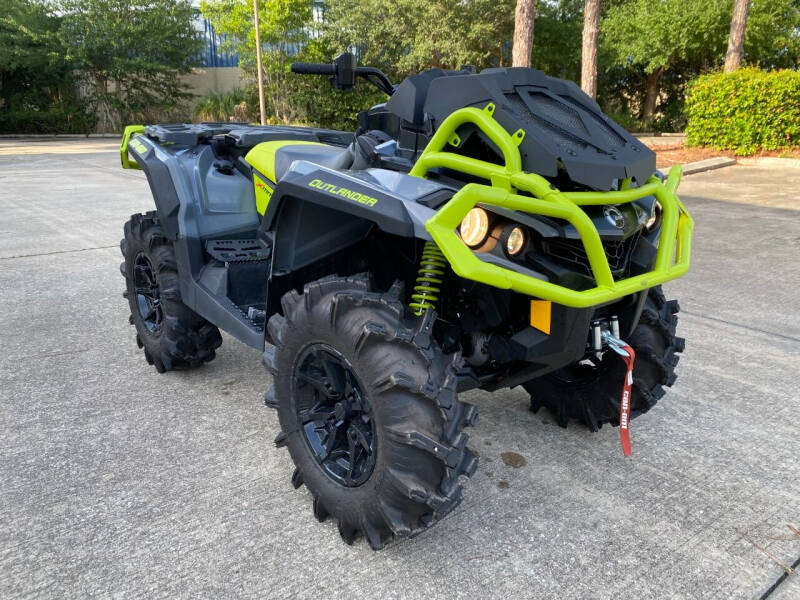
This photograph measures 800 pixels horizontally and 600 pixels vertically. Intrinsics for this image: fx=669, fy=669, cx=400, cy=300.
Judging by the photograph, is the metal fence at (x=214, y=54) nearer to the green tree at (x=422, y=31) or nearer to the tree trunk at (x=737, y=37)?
the green tree at (x=422, y=31)

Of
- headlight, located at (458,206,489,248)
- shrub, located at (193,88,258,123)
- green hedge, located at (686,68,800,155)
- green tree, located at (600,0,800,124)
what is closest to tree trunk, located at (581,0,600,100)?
green hedge, located at (686,68,800,155)

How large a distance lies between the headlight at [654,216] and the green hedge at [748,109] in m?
13.9

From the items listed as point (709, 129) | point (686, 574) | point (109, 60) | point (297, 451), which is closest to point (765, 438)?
point (686, 574)

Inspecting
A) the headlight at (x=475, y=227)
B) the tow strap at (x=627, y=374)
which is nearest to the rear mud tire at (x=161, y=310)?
the headlight at (x=475, y=227)

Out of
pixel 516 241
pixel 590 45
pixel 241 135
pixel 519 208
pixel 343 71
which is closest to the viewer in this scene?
pixel 519 208

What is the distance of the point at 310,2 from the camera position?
25.9m

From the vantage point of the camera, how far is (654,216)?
7.73ft

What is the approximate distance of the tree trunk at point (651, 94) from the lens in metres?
25.6

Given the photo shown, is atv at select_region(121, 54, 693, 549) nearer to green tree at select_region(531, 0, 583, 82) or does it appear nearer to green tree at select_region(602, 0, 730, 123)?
green tree at select_region(602, 0, 730, 123)

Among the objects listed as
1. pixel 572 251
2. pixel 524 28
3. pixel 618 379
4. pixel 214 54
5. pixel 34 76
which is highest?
pixel 214 54

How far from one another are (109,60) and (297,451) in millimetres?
30075

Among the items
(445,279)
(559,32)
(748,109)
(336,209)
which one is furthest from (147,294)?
(559,32)

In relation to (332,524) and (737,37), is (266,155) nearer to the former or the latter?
(332,524)

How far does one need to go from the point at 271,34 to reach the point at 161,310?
80.6 ft
